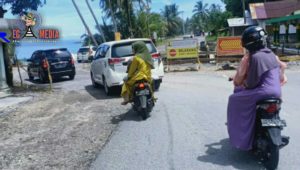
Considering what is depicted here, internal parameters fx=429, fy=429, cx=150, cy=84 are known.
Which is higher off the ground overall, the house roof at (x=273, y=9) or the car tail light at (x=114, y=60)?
the house roof at (x=273, y=9)

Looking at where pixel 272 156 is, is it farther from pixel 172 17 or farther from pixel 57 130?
pixel 172 17

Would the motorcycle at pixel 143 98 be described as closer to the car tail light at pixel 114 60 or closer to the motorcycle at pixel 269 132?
the car tail light at pixel 114 60

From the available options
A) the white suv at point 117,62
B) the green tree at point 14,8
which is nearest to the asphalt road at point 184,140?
the white suv at point 117,62

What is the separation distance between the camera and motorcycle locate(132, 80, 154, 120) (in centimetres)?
929

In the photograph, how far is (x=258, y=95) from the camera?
5.50 metres

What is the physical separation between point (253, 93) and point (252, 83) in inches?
5.5

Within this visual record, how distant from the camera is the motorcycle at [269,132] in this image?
17.3 ft

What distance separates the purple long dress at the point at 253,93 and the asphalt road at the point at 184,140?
1.30 feet

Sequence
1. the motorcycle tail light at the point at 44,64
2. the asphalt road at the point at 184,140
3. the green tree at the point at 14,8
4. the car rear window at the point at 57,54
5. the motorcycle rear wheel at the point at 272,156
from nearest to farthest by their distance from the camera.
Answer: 1. the motorcycle rear wheel at the point at 272,156
2. the asphalt road at the point at 184,140
3. the green tree at the point at 14,8
4. the motorcycle tail light at the point at 44,64
5. the car rear window at the point at 57,54

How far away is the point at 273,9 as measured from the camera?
47.4 meters

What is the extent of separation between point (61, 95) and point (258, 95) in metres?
10.5

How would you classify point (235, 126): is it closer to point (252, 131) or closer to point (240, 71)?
point (252, 131)

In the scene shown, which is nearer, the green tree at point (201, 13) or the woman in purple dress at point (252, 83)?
the woman in purple dress at point (252, 83)

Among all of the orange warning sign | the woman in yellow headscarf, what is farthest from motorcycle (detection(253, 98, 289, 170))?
the orange warning sign
